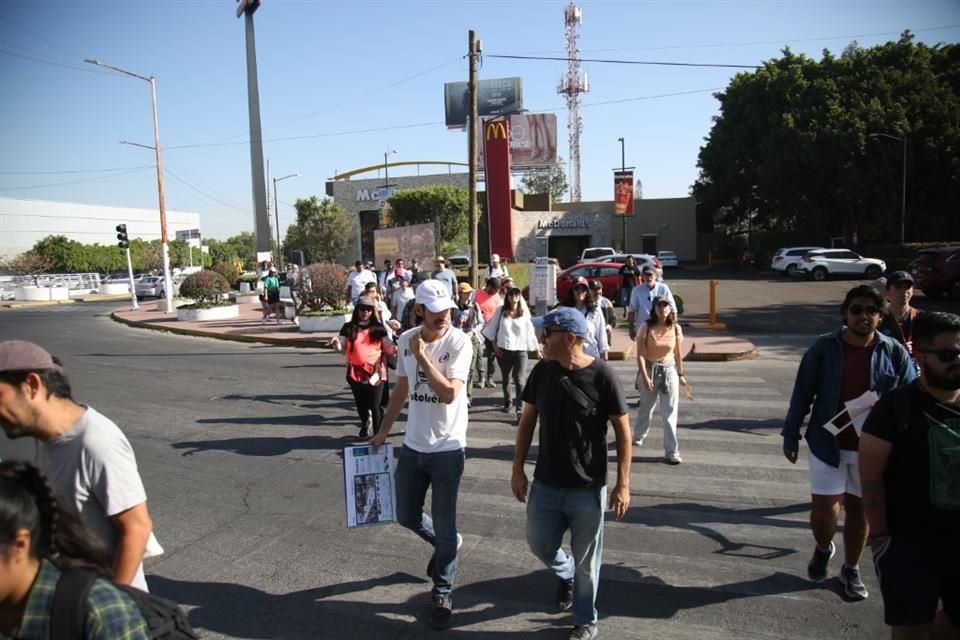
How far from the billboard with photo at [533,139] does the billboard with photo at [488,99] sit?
183 cm

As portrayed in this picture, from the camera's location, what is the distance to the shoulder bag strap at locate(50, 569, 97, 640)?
163 cm

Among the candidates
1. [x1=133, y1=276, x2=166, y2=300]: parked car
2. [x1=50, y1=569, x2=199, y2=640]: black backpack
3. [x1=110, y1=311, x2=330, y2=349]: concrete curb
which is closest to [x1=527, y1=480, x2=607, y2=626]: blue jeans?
[x1=50, y1=569, x2=199, y2=640]: black backpack

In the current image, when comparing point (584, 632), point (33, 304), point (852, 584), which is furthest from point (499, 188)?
point (584, 632)

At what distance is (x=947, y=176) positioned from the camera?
3978cm

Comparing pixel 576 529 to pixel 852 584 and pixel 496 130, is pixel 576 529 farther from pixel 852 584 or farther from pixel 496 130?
pixel 496 130

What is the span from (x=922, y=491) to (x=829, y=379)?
54.5 inches

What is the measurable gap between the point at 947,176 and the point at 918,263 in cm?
2140

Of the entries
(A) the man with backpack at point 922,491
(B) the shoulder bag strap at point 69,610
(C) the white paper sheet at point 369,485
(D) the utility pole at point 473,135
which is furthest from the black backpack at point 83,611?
(D) the utility pole at point 473,135

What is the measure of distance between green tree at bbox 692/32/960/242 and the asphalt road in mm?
38439

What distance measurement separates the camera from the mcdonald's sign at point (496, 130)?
34.5 m

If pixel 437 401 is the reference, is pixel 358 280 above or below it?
above

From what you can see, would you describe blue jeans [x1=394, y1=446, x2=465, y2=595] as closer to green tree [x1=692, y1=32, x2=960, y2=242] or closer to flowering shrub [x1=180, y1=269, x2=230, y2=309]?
flowering shrub [x1=180, y1=269, x2=230, y2=309]

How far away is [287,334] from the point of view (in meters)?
18.1

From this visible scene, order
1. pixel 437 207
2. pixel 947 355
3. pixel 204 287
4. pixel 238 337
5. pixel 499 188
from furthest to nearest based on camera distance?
pixel 437 207
pixel 499 188
pixel 204 287
pixel 238 337
pixel 947 355
